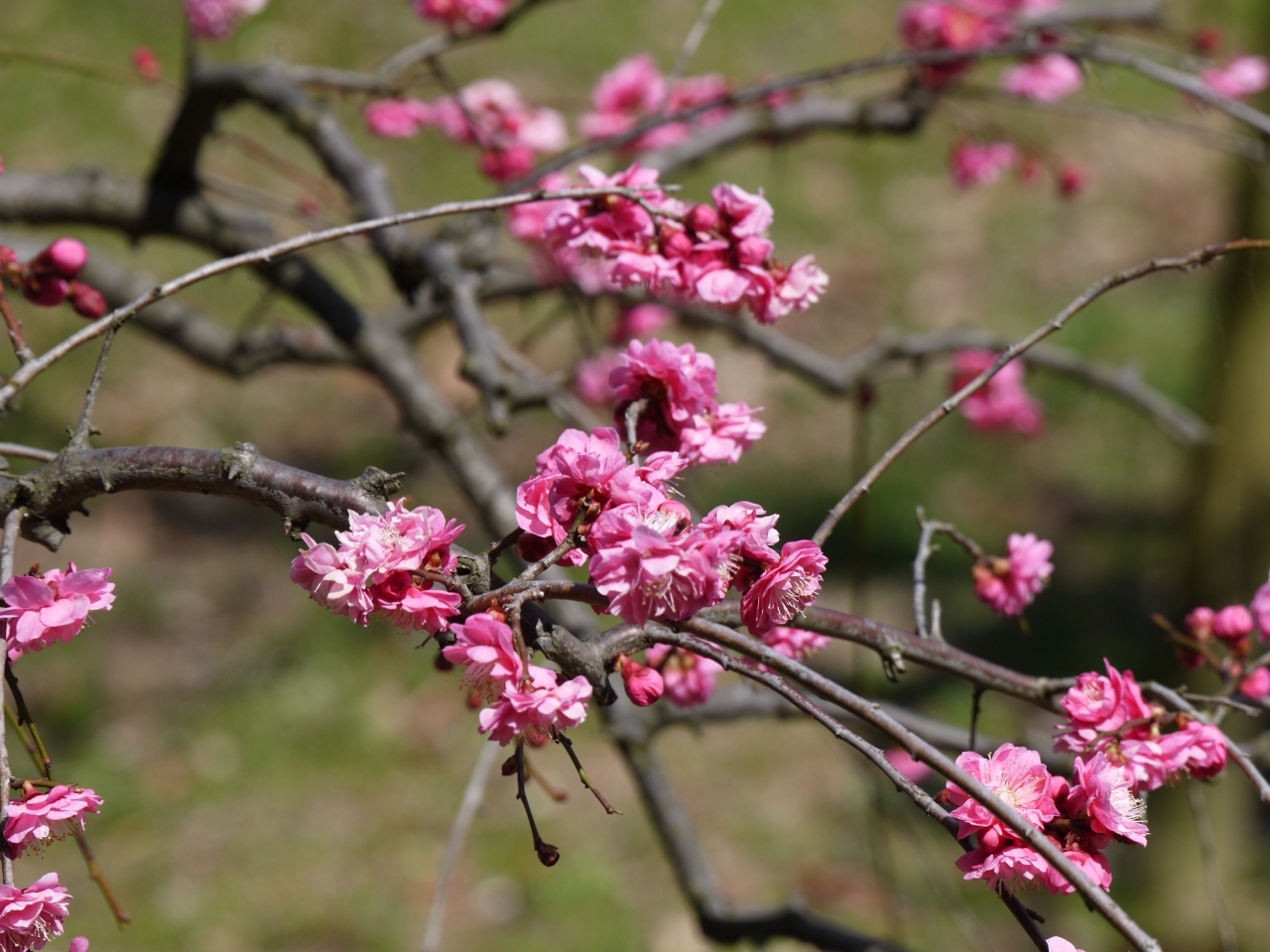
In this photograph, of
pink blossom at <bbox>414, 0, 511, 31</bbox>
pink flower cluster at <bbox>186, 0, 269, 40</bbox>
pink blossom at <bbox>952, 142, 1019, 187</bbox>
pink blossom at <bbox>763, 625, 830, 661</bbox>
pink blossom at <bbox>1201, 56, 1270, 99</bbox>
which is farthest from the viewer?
pink blossom at <bbox>952, 142, 1019, 187</bbox>

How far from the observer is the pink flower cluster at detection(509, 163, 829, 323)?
1026 mm

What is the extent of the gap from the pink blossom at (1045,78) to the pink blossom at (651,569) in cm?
225

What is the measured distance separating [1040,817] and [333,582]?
533mm

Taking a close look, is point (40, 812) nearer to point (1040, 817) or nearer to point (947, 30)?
point (1040, 817)

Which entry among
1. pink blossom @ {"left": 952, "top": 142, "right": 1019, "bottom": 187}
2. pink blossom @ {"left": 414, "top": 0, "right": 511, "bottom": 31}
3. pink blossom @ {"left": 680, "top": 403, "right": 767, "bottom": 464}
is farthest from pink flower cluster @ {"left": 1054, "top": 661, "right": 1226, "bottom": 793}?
pink blossom @ {"left": 952, "top": 142, "right": 1019, "bottom": 187}

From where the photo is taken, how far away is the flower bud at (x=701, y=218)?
1044mm

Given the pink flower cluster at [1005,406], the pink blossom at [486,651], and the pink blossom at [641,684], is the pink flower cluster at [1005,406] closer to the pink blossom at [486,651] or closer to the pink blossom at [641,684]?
the pink blossom at [641,684]

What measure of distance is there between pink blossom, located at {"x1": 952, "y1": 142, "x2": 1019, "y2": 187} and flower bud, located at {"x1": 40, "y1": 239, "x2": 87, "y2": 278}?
2223mm

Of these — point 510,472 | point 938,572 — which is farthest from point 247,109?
point 938,572

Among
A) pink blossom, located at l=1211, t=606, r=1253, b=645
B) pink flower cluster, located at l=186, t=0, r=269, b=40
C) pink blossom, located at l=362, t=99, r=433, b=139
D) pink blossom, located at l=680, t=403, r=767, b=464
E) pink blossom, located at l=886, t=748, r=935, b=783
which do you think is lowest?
pink blossom, located at l=886, t=748, r=935, b=783

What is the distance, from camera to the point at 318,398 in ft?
15.8

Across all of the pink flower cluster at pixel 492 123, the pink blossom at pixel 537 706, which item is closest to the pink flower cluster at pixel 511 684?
the pink blossom at pixel 537 706

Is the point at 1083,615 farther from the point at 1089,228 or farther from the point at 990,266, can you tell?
the point at 1089,228

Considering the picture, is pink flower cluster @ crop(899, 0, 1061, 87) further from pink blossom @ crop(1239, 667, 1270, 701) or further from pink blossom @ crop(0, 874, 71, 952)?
pink blossom @ crop(0, 874, 71, 952)
